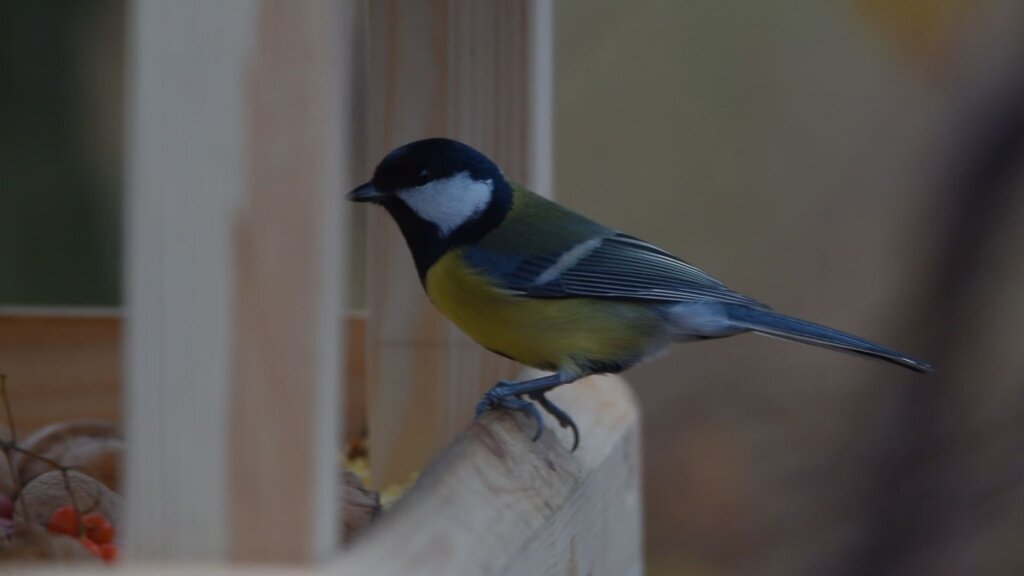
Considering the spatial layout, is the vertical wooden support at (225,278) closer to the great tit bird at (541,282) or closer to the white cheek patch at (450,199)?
the great tit bird at (541,282)

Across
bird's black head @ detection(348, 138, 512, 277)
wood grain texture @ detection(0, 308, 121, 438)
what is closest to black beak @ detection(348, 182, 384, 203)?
bird's black head @ detection(348, 138, 512, 277)

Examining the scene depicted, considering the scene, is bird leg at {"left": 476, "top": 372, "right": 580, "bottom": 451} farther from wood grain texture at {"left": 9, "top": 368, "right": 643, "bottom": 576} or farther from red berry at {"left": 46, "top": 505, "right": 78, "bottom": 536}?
red berry at {"left": 46, "top": 505, "right": 78, "bottom": 536}

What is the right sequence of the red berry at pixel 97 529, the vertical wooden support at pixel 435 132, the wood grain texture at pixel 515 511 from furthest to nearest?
the vertical wooden support at pixel 435 132
the red berry at pixel 97 529
the wood grain texture at pixel 515 511

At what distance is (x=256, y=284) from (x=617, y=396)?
1122mm

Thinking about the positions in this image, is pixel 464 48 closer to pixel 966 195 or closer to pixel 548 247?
pixel 548 247

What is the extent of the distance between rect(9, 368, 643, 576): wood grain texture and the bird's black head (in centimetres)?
27

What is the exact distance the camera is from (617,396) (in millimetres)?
1842

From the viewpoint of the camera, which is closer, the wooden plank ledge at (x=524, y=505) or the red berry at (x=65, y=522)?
the wooden plank ledge at (x=524, y=505)

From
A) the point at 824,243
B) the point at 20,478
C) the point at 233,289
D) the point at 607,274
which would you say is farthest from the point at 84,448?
the point at 824,243

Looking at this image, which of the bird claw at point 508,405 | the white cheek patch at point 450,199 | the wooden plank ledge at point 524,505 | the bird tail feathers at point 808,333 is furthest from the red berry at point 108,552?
the bird tail feathers at point 808,333

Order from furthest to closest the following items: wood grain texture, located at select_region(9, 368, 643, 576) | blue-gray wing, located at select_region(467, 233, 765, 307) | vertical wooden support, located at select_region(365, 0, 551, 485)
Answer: blue-gray wing, located at select_region(467, 233, 765, 307)
vertical wooden support, located at select_region(365, 0, 551, 485)
wood grain texture, located at select_region(9, 368, 643, 576)

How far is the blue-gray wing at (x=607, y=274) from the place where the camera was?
5.59ft

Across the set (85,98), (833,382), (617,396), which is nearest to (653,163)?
(833,382)

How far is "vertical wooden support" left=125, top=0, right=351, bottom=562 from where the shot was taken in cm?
77
